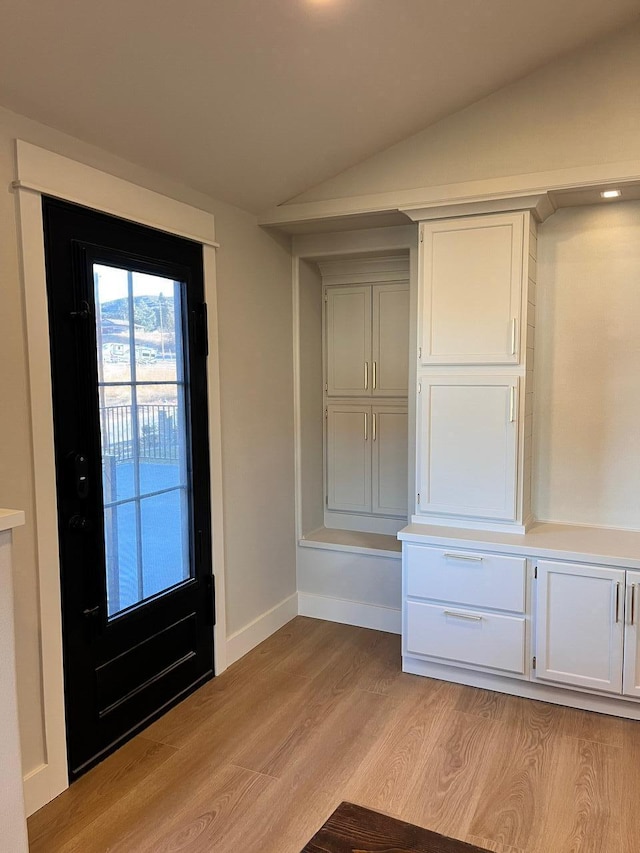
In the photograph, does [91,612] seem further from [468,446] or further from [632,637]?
[632,637]

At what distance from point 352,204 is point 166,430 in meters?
1.45

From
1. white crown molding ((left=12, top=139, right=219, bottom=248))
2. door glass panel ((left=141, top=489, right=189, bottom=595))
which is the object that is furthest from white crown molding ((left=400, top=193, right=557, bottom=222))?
door glass panel ((left=141, top=489, right=189, bottom=595))

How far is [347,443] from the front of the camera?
13.1ft

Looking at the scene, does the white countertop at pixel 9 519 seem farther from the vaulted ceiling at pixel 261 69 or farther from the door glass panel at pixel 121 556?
the vaulted ceiling at pixel 261 69

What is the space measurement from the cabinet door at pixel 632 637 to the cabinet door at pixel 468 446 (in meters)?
0.58

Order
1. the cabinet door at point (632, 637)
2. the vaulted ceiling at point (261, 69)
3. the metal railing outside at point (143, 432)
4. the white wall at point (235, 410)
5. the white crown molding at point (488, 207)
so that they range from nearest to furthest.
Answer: the vaulted ceiling at point (261, 69), the white wall at point (235, 410), the metal railing outside at point (143, 432), the cabinet door at point (632, 637), the white crown molding at point (488, 207)

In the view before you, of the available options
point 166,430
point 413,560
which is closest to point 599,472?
point 413,560

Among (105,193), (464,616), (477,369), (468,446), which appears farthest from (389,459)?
(105,193)

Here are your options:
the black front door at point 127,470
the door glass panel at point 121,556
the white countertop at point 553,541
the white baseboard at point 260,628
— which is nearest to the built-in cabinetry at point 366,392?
the white baseboard at point 260,628

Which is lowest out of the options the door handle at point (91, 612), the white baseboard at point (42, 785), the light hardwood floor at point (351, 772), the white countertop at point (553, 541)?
the light hardwood floor at point (351, 772)

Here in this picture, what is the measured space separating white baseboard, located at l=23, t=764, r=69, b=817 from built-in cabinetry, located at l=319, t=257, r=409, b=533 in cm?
221

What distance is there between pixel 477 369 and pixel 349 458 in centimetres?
128

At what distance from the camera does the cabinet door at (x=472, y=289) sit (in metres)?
2.83

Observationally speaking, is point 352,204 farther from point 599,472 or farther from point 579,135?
point 599,472
